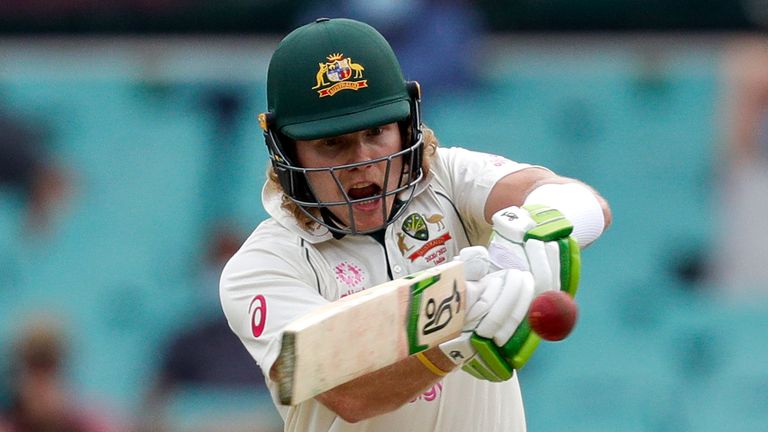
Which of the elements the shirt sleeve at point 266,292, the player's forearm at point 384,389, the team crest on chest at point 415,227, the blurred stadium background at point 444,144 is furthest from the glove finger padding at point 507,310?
the blurred stadium background at point 444,144

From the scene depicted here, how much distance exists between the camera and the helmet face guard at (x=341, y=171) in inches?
105

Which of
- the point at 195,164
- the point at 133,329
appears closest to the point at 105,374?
the point at 133,329

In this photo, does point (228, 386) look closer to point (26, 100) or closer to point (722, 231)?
point (26, 100)

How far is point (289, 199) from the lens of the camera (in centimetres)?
278

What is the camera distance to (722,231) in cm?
569

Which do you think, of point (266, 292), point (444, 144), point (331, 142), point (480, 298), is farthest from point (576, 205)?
point (444, 144)

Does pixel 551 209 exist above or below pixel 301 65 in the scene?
below

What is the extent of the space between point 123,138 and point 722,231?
106 inches

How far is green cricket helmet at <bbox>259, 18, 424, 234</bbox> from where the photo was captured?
A: 265 centimetres

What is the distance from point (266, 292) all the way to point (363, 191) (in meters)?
0.29

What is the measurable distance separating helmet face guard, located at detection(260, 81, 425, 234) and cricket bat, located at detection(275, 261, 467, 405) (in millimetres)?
429

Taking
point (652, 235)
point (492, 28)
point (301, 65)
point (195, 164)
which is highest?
point (301, 65)

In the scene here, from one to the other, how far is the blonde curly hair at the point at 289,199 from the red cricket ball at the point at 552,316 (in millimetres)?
636

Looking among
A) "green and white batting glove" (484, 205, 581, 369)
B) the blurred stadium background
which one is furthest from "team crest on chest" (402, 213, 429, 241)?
the blurred stadium background
